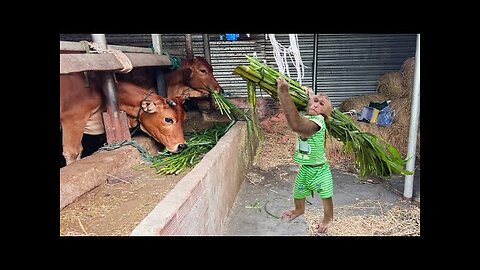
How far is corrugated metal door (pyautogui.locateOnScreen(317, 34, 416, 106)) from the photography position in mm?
7828

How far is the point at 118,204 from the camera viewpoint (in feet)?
10.5

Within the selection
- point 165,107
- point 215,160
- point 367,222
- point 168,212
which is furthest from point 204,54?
point 168,212

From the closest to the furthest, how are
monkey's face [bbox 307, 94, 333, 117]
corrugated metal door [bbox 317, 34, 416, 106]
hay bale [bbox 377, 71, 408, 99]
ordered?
monkey's face [bbox 307, 94, 333, 117], hay bale [bbox 377, 71, 408, 99], corrugated metal door [bbox 317, 34, 416, 106]

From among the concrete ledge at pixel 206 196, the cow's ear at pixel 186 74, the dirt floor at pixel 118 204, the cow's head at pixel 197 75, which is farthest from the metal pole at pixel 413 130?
the cow's ear at pixel 186 74

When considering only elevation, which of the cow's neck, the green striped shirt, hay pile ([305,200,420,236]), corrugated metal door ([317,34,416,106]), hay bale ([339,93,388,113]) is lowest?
hay pile ([305,200,420,236])

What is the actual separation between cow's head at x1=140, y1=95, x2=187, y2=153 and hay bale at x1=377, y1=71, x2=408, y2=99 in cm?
467

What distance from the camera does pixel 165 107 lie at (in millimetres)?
4762

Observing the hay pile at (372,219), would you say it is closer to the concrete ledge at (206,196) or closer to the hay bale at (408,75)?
the concrete ledge at (206,196)

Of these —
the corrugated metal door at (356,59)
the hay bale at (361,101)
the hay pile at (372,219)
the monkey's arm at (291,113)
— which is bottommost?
the hay pile at (372,219)

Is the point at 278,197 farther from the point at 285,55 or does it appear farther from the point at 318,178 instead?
the point at 285,55

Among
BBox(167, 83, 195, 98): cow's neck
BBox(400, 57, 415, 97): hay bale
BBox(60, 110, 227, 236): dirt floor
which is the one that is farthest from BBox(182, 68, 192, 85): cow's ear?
BBox(400, 57, 415, 97): hay bale

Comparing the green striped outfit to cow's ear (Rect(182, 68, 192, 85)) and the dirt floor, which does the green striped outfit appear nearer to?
the dirt floor

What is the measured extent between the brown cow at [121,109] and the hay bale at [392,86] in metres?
4.50

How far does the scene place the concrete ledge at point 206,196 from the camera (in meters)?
2.15
